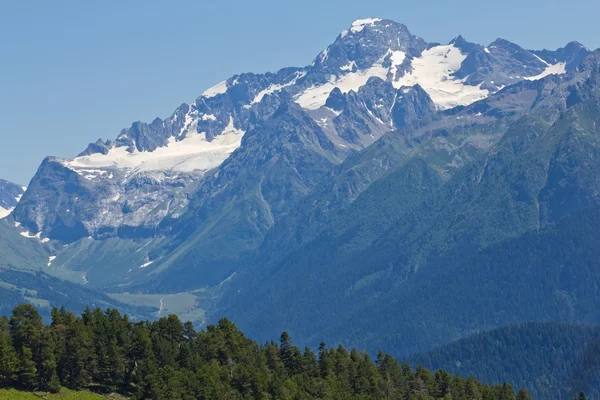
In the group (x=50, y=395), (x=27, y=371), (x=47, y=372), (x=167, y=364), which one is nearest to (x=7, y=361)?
(x=27, y=371)

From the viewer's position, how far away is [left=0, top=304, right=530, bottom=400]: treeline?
154 metres

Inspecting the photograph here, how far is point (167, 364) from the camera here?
16762 cm

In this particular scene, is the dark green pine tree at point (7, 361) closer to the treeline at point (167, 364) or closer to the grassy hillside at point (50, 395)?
the treeline at point (167, 364)

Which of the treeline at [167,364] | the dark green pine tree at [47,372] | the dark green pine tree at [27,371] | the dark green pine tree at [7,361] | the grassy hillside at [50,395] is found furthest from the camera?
the treeline at [167,364]

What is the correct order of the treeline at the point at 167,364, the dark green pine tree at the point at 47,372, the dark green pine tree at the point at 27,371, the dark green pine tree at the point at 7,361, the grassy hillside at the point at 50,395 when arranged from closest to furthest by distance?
1. the grassy hillside at the point at 50,395
2. the dark green pine tree at the point at 7,361
3. the dark green pine tree at the point at 27,371
4. the dark green pine tree at the point at 47,372
5. the treeline at the point at 167,364

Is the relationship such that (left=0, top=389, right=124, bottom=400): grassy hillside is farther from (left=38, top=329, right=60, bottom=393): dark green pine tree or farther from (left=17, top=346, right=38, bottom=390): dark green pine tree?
(left=17, top=346, right=38, bottom=390): dark green pine tree

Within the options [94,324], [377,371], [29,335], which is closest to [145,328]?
[94,324]

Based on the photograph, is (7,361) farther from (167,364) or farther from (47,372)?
(167,364)

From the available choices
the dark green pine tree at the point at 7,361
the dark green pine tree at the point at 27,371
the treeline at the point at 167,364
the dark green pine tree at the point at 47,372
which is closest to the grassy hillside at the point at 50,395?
the dark green pine tree at the point at 47,372

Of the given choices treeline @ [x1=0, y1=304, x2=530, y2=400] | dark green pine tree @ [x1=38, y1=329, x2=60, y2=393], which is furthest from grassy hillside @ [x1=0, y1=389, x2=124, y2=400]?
treeline @ [x1=0, y1=304, x2=530, y2=400]

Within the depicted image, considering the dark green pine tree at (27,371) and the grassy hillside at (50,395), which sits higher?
the dark green pine tree at (27,371)

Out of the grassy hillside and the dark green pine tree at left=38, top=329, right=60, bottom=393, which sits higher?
the dark green pine tree at left=38, top=329, right=60, bottom=393

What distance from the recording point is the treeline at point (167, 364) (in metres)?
154

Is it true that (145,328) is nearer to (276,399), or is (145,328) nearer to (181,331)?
(181,331)
